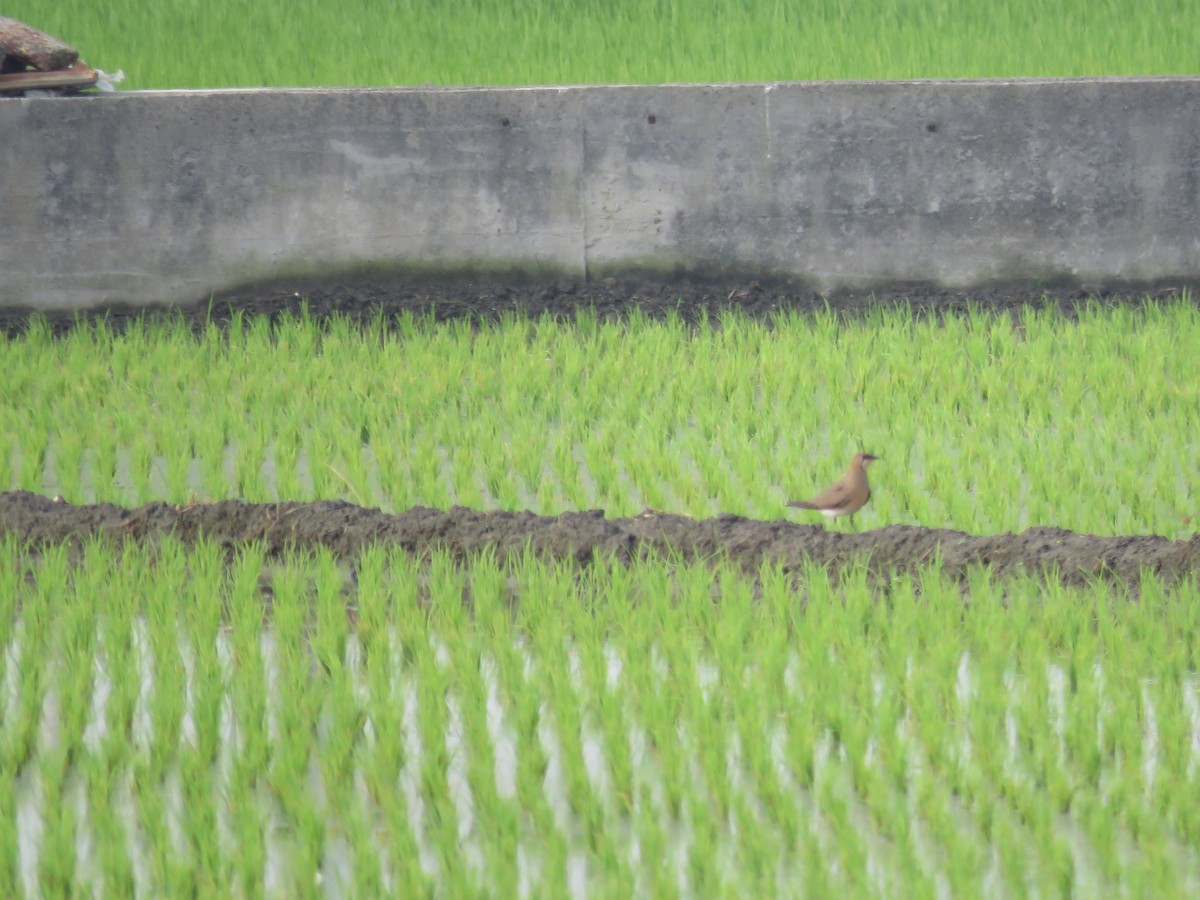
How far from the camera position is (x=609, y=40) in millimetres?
7793

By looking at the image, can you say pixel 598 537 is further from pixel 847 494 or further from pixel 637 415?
pixel 637 415

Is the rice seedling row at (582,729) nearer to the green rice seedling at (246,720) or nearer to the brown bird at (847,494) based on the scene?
the green rice seedling at (246,720)

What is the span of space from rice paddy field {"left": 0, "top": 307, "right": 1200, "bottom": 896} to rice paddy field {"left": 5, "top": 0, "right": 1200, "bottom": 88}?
247 centimetres

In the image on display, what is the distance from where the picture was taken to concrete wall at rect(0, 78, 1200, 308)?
249 inches

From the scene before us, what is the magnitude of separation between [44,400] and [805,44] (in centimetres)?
423

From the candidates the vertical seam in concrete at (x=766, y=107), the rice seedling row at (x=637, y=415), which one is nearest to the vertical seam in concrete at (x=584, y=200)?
the rice seedling row at (x=637, y=415)

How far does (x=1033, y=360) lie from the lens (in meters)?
5.37

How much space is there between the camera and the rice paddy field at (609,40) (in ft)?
23.9

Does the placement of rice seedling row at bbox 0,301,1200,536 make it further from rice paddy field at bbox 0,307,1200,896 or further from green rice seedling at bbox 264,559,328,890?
green rice seedling at bbox 264,559,328,890

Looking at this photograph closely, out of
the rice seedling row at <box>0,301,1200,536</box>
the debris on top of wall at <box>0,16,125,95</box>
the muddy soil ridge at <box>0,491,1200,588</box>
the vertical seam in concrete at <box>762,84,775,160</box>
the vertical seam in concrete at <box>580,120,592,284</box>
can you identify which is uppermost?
the debris on top of wall at <box>0,16,125,95</box>

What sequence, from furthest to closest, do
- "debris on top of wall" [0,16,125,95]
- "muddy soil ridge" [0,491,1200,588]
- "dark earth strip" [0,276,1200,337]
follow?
"debris on top of wall" [0,16,125,95], "dark earth strip" [0,276,1200,337], "muddy soil ridge" [0,491,1200,588]

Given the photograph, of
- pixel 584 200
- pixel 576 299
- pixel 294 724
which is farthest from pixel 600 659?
pixel 584 200

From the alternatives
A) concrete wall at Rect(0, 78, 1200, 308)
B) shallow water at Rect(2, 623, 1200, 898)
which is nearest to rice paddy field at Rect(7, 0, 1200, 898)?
shallow water at Rect(2, 623, 1200, 898)

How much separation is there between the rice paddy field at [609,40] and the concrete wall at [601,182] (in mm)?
832
